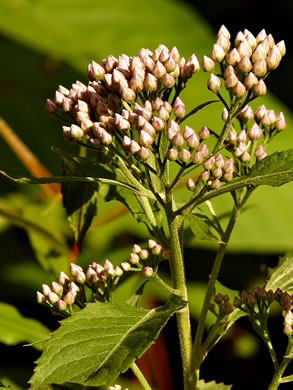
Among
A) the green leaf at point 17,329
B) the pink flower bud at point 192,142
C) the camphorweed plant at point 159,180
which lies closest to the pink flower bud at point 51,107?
the camphorweed plant at point 159,180

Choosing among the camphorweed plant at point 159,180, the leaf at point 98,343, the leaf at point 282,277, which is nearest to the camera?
the leaf at point 98,343

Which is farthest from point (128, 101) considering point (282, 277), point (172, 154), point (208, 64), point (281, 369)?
point (281, 369)

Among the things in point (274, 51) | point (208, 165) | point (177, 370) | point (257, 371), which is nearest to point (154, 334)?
point (208, 165)

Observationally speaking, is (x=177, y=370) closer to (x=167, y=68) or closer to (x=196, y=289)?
(x=196, y=289)

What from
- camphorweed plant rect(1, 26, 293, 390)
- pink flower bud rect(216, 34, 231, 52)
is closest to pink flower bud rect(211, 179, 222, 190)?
camphorweed plant rect(1, 26, 293, 390)

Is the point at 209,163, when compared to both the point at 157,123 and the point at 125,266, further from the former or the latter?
the point at 125,266

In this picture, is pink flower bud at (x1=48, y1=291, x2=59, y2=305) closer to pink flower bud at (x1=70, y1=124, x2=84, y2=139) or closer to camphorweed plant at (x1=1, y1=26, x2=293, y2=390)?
camphorweed plant at (x1=1, y1=26, x2=293, y2=390)

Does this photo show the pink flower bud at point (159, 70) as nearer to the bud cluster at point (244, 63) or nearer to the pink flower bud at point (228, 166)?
the bud cluster at point (244, 63)

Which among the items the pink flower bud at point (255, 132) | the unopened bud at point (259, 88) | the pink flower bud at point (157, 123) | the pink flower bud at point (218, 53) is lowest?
the pink flower bud at point (157, 123)
